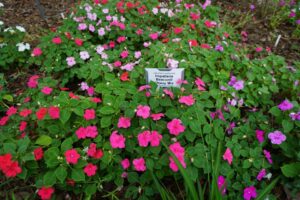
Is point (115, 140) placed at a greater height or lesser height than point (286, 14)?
lesser

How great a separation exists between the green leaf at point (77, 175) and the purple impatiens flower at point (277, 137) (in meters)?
1.25

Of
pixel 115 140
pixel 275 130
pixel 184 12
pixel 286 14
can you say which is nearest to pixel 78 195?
pixel 115 140

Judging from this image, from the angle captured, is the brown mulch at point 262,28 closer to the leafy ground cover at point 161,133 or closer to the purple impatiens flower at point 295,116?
the leafy ground cover at point 161,133

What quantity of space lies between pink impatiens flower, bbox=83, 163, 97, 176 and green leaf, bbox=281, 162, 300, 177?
3.92ft

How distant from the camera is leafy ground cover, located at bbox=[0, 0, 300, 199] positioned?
1.81 meters

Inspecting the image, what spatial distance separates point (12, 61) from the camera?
2990mm

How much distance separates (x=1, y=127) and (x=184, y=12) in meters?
2.19

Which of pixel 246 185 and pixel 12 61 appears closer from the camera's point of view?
pixel 246 185

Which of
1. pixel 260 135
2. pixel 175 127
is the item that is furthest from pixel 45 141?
pixel 260 135

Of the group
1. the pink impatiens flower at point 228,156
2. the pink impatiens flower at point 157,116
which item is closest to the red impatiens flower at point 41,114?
the pink impatiens flower at point 157,116

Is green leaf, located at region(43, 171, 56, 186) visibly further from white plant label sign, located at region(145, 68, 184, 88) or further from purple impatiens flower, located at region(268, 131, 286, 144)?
purple impatiens flower, located at region(268, 131, 286, 144)

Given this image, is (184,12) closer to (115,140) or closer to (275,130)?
(275,130)

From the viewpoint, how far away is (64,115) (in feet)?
6.28

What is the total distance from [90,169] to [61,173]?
0.58ft
